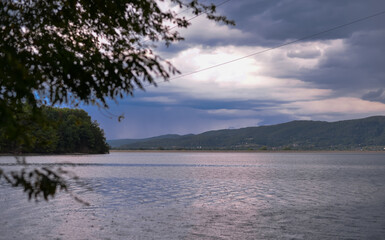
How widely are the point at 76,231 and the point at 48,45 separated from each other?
11637 millimetres

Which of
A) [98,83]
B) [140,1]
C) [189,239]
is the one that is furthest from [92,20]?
[189,239]

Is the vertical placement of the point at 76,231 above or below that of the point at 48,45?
below

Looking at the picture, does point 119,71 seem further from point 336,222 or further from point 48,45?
point 336,222

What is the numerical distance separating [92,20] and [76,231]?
37.2 feet

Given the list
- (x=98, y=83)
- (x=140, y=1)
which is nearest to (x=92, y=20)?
(x=140, y=1)

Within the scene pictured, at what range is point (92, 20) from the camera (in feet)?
32.6

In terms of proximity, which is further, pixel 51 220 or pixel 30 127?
pixel 51 220

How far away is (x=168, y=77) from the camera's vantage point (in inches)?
324

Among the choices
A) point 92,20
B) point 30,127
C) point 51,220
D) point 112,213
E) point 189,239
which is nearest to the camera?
point 30,127

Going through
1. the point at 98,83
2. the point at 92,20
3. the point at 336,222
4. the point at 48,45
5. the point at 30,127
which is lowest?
the point at 336,222

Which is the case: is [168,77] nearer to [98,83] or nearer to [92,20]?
[98,83]

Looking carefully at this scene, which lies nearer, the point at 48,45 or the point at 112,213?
the point at 48,45

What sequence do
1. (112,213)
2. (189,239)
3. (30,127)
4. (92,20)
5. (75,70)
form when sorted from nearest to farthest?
(75,70)
(30,127)
(92,20)
(189,239)
(112,213)

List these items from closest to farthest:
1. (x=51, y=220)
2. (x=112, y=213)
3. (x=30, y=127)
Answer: (x=30, y=127) < (x=51, y=220) < (x=112, y=213)
